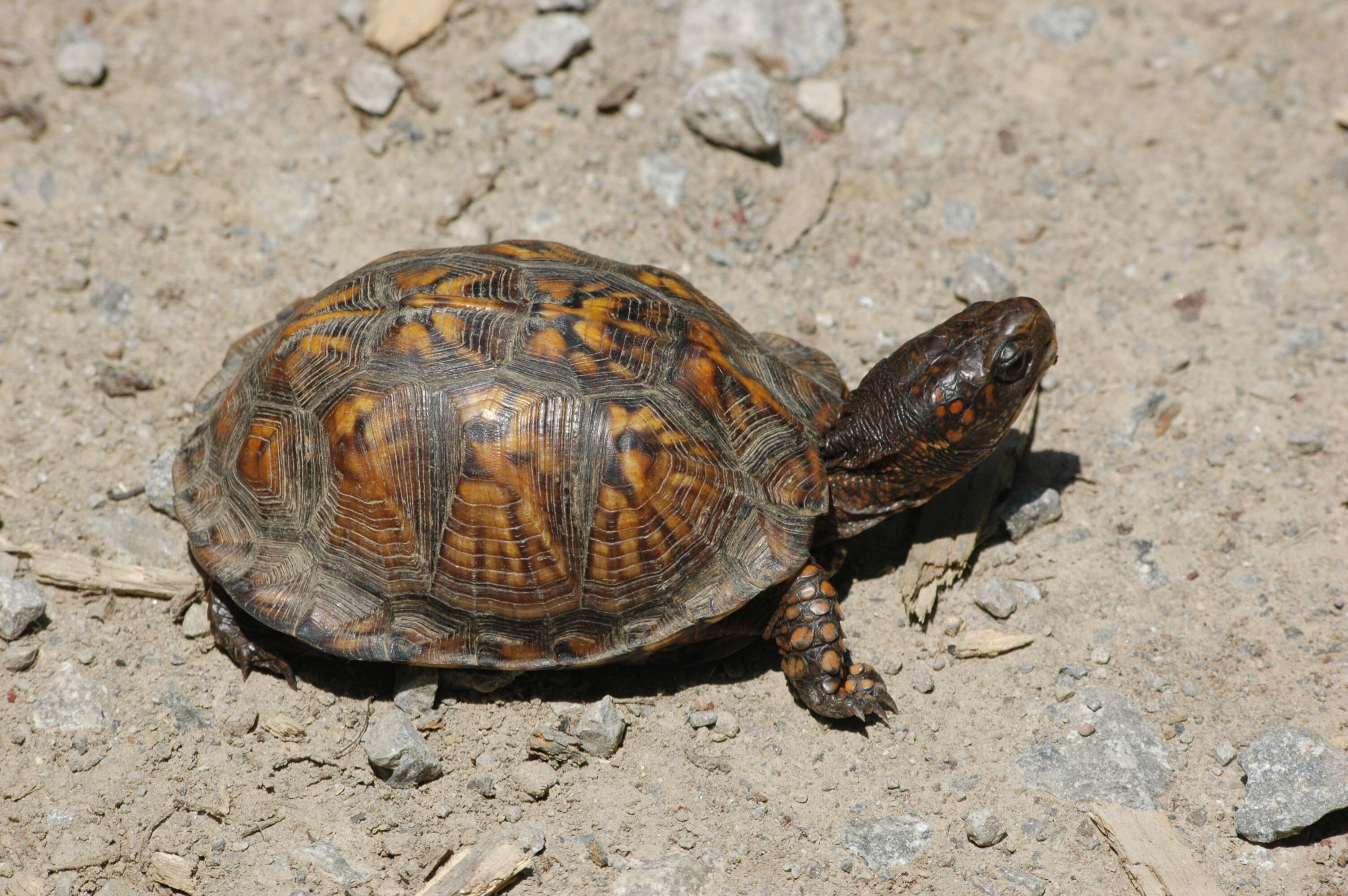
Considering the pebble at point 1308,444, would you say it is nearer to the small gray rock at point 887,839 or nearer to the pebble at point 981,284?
the pebble at point 981,284

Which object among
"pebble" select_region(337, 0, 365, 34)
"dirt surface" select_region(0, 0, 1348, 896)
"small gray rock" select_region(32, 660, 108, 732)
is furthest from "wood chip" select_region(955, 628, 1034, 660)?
"pebble" select_region(337, 0, 365, 34)

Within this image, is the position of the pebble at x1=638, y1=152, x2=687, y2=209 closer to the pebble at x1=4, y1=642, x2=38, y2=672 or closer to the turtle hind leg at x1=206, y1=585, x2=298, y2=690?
the turtle hind leg at x1=206, y1=585, x2=298, y2=690

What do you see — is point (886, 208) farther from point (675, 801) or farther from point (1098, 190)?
point (675, 801)

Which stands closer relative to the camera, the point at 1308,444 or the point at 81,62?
the point at 1308,444

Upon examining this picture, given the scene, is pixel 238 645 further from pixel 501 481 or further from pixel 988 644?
pixel 988 644

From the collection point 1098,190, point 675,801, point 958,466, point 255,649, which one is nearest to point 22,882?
point 255,649

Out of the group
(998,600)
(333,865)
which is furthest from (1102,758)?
(333,865)

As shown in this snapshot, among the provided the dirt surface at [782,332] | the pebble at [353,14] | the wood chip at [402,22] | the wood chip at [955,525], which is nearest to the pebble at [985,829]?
the dirt surface at [782,332]
